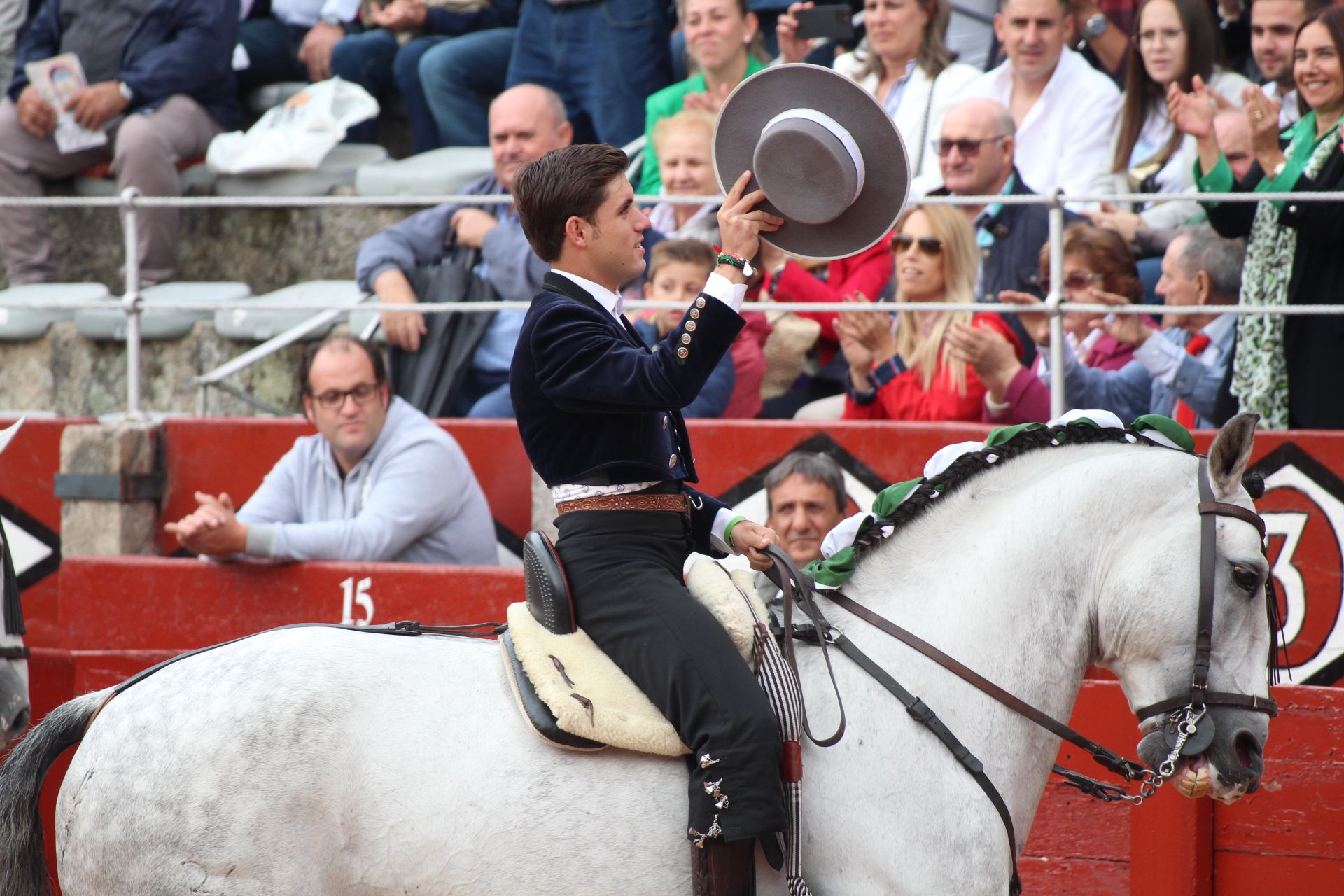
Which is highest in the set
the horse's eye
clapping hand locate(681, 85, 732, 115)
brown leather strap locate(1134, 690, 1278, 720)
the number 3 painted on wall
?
clapping hand locate(681, 85, 732, 115)

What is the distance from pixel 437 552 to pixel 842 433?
176cm

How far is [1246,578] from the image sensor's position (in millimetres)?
3123

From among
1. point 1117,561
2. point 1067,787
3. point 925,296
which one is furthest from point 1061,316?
point 1117,561

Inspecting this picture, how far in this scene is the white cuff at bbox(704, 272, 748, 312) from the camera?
3080mm

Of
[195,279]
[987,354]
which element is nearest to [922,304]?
[987,354]

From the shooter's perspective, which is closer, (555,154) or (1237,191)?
(555,154)

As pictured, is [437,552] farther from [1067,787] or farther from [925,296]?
[1067,787]

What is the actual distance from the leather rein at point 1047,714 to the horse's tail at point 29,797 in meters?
1.59

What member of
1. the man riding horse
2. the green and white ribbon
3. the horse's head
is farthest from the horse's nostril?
the man riding horse

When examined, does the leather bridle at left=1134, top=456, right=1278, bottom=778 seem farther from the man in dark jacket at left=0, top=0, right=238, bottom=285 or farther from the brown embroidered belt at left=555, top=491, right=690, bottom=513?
the man in dark jacket at left=0, top=0, right=238, bottom=285

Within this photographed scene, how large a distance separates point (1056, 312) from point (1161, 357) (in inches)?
18.3

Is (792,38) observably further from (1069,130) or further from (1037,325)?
(1037,325)

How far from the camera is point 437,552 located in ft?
20.7

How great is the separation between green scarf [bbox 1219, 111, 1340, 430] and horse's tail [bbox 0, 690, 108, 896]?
418 cm
